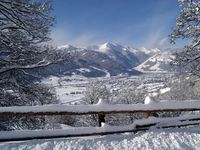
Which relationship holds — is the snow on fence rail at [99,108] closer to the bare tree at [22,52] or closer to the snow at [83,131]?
the snow at [83,131]

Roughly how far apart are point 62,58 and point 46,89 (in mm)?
2089

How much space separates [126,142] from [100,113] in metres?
1.29

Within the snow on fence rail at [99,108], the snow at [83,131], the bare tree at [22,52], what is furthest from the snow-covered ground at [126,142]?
the bare tree at [22,52]

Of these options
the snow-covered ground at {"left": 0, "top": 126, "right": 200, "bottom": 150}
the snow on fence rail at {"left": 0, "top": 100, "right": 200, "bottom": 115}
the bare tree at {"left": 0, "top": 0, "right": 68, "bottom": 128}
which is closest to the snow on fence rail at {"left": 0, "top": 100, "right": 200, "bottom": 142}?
the snow on fence rail at {"left": 0, "top": 100, "right": 200, "bottom": 115}

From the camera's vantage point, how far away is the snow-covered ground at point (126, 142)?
10.1 m

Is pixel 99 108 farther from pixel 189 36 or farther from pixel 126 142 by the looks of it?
pixel 189 36

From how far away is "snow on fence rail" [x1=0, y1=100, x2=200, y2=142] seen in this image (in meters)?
10.4

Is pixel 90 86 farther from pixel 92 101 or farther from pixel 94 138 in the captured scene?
pixel 94 138

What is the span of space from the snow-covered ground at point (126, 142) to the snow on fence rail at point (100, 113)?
229mm

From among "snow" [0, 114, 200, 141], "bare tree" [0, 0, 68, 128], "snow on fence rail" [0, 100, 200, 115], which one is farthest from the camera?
"bare tree" [0, 0, 68, 128]

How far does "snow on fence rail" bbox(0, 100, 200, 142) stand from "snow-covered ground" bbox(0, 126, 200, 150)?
229 mm

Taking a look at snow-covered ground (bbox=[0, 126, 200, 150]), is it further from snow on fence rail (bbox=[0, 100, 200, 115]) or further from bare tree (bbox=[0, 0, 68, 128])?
bare tree (bbox=[0, 0, 68, 128])

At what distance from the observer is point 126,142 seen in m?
10.8

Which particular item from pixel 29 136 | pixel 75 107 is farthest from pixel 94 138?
pixel 29 136
